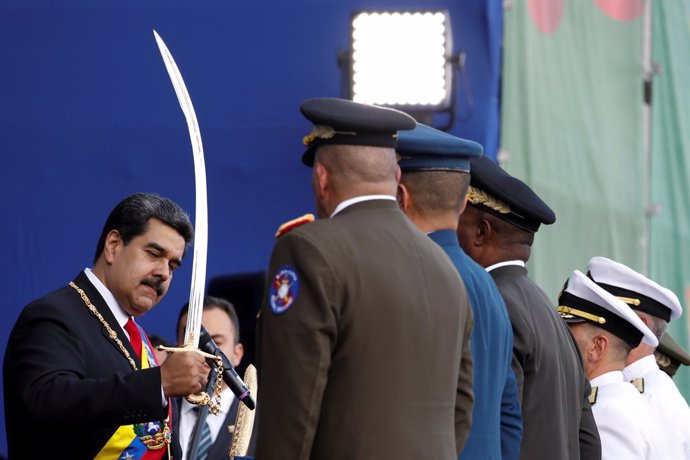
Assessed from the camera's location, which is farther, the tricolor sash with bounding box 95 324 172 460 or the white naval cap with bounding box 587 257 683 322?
the white naval cap with bounding box 587 257 683 322

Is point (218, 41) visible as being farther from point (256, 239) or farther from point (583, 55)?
point (583, 55)

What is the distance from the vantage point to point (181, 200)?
6.16 meters

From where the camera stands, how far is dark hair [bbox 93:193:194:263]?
3.80 meters

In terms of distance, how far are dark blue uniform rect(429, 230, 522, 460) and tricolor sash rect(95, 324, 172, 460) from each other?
2.95 ft

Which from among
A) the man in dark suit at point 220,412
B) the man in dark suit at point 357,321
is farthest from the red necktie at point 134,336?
the man in dark suit at point 357,321

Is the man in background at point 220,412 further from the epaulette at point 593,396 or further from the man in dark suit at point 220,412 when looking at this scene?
the epaulette at point 593,396

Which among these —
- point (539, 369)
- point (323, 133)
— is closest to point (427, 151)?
point (323, 133)

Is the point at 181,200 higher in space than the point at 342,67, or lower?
lower

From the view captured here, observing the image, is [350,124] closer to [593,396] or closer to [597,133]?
[593,396]

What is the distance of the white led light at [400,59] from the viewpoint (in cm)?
600

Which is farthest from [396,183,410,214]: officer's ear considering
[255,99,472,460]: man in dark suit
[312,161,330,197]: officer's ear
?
[312,161,330,197]: officer's ear

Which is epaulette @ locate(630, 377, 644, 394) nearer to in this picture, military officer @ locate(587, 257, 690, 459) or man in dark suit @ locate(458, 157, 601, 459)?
military officer @ locate(587, 257, 690, 459)

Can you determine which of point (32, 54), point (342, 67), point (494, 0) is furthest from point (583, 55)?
point (32, 54)

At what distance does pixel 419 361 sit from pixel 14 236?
12.0ft
